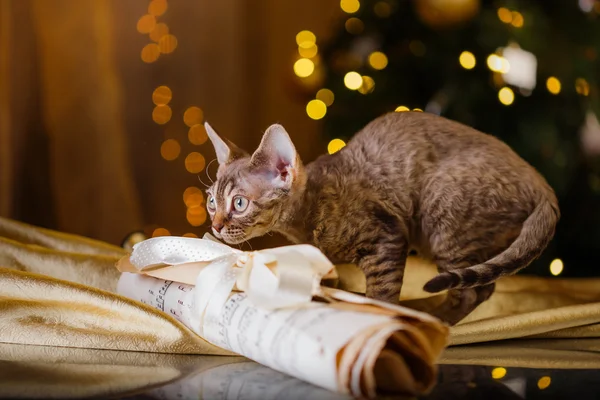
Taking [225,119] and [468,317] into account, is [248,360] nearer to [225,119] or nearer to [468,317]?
[468,317]

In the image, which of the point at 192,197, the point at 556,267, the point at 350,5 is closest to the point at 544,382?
the point at 556,267

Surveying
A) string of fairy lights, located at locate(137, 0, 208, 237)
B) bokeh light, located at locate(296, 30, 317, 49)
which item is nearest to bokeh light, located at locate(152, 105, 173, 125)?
string of fairy lights, located at locate(137, 0, 208, 237)

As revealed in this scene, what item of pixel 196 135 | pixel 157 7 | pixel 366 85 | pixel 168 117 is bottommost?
pixel 196 135

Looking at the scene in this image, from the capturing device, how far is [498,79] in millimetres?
2238

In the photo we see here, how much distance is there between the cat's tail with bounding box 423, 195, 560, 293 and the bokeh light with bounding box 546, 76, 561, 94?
905 millimetres

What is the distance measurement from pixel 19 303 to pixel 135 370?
282 mm

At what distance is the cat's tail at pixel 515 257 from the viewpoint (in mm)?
1085

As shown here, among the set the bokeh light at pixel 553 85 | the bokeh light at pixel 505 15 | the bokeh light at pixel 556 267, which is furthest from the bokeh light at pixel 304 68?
the bokeh light at pixel 556 267

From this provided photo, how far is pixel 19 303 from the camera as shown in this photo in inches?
45.4

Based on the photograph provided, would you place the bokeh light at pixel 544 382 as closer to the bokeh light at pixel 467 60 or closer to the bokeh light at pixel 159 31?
the bokeh light at pixel 467 60

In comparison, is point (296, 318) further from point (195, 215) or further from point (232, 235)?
point (195, 215)

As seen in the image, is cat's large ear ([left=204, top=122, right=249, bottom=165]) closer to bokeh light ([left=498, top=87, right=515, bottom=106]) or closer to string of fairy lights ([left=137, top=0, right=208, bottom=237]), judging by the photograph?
bokeh light ([left=498, top=87, right=515, bottom=106])

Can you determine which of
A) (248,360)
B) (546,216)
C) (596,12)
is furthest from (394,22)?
(248,360)

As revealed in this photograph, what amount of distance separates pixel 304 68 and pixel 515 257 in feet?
4.64
